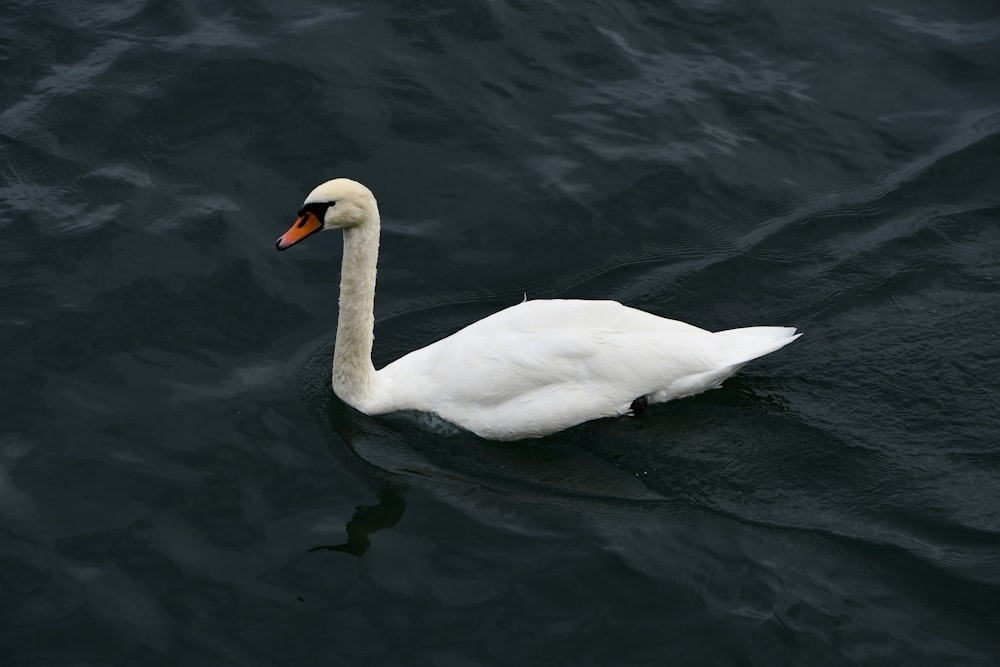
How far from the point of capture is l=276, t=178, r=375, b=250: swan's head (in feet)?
30.7

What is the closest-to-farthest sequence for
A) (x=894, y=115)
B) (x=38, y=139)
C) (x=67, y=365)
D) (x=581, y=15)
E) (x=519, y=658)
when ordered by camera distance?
(x=519, y=658) → (x=67, y=365) → (x=38, y=139) → (x=894, y=115) → (x=581, y=15)

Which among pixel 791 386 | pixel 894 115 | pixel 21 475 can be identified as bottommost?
pixel 21 475

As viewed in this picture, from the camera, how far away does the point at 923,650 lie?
7914 millimetres

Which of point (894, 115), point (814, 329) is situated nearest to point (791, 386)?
point (814, 329)

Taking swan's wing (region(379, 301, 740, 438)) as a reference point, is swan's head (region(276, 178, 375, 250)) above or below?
above

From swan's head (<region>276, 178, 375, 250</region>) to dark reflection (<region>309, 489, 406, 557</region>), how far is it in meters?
1.90

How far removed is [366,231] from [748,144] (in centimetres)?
522

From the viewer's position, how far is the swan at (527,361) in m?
9.64

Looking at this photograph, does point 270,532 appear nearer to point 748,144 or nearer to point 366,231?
point 366,231

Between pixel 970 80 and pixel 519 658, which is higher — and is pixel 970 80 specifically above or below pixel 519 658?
above

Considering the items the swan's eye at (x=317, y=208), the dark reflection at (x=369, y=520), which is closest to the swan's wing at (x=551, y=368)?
the dark reflection at (x=369, y=520)

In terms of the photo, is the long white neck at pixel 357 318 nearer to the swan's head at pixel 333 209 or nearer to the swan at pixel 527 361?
the swan at pixel 527 361

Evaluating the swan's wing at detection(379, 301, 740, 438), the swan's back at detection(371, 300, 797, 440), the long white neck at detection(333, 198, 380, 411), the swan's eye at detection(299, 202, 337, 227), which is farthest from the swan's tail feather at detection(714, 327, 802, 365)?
the swan's eye at detection(299, 202, 337, 227)

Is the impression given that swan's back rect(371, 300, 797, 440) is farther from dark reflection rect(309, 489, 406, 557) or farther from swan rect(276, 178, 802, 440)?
dark reflection rect(309, 489, 406, 557)
